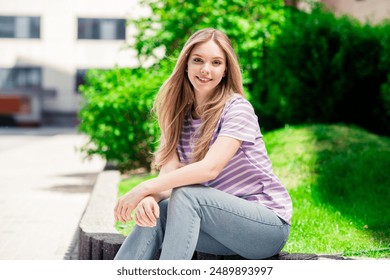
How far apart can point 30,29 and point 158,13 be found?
28374mm

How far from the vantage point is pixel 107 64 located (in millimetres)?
40062

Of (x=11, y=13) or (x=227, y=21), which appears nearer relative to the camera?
(x=227, y=21)

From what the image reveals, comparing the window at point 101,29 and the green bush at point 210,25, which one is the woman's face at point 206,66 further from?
the window at point 101,29

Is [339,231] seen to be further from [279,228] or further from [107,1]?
[107,1]

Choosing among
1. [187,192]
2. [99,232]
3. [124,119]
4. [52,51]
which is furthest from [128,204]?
[52,51]

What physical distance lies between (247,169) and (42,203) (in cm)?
594

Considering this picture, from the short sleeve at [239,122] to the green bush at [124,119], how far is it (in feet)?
21.8

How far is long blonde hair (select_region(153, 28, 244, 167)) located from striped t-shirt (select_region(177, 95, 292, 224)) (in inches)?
2.6

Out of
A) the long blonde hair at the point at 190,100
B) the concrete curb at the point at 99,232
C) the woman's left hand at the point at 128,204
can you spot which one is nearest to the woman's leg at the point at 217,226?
the woman's left hand at the point at 128,204

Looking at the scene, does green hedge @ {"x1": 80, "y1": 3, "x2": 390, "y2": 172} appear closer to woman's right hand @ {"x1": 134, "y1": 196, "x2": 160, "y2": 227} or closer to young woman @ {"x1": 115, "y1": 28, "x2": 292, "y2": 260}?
young woman @ {"x1": 115, "y1": 28, "x2": 292, "y2": 260}

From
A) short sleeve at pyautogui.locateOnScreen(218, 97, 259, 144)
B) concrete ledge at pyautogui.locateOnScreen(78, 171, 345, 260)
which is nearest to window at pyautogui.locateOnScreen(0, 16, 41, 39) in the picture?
concrete ledge at pyautogui.locateOnScreen(78, 171, 345, 260)

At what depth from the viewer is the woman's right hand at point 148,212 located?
362 centimetres

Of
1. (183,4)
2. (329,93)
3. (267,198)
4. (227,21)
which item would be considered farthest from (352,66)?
(267,198)
